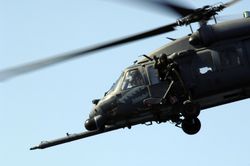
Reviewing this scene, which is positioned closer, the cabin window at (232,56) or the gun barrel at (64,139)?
the cabin window at (232,56)

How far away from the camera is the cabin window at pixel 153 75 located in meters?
25.2

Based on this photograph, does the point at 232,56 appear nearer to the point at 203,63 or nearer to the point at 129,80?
the point at 203,63

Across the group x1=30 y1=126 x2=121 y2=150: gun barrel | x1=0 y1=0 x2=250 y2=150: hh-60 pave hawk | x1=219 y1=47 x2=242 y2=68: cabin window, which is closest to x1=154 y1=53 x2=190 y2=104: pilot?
x1=0 y1=0 x2=250 y2=150: hh-60 pave hawk

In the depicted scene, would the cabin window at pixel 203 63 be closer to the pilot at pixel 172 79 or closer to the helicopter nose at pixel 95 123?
the pilot at pixel 172 79

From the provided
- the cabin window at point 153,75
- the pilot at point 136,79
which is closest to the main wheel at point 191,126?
the cabin window at point 153,75

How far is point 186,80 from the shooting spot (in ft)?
81.9

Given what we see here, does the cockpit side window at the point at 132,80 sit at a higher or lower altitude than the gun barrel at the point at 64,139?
higher

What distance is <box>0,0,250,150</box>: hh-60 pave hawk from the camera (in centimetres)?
2477

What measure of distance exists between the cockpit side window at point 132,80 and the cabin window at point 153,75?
1.28 feet

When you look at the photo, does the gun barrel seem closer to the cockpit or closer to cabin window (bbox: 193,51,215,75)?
the cockpit

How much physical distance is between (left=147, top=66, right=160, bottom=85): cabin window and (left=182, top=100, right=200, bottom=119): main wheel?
1.51m

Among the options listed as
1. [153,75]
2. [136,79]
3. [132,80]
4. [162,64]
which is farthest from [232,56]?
[132,80]

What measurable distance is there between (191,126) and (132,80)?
10.1ft

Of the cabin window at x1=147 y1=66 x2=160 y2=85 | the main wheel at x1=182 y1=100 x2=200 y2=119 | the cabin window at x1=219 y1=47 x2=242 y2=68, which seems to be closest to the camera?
the main wheel at x1=182 y1=100 x2=200 y2=119
